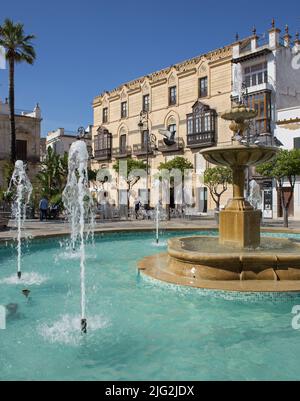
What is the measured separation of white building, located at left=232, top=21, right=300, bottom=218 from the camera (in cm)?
2559

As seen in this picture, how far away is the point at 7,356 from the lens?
3873 millimetres

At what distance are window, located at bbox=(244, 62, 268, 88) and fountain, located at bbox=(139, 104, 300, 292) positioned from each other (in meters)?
20.0

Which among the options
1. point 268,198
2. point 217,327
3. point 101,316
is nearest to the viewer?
point 217,327

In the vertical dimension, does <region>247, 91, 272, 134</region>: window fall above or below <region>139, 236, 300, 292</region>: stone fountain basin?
above

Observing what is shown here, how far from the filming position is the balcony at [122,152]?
37750 millimetres

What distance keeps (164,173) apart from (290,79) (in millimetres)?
11073

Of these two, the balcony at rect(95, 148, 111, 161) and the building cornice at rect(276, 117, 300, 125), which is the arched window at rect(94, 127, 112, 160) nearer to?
the balcony at rect(95, 148, 111, 161)

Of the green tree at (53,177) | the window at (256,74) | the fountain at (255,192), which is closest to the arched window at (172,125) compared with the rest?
the window at (256,74)

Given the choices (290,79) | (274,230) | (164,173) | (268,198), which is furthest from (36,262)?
(290,79)

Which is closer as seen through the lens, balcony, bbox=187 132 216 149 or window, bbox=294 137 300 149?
window, bbox=294 137 300 149

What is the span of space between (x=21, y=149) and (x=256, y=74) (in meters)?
22.5

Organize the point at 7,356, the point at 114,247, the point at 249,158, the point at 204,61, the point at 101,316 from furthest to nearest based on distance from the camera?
the point at 204,61 < the point at 114,247 < the point at 249,158 < the point at 101,316 < the point at 7,356

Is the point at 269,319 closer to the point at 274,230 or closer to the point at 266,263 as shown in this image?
the point at 266,263

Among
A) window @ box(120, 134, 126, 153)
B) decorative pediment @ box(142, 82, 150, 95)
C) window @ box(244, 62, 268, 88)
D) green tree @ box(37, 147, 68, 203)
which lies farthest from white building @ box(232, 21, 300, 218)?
window @ box(120, 134, 126, 153)
